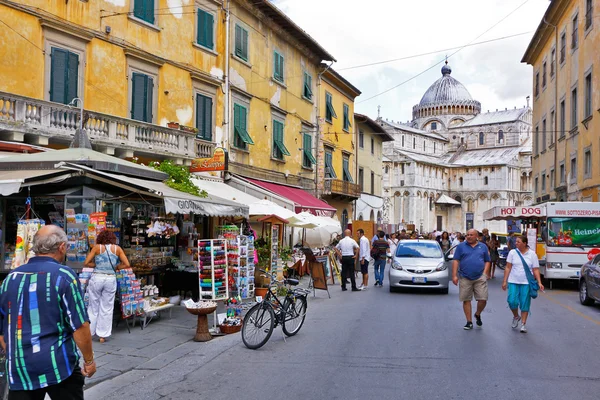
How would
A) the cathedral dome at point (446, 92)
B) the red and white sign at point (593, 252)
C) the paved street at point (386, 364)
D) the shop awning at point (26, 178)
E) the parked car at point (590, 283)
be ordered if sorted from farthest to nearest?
the cathedral dome at point (446, 92) < the red and white sign at point (593, 252) < the parked car at point (590, 283) < the shop awning at point (26, 178) < the paved street at point (386, 364)

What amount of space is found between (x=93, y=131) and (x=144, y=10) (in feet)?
15.7

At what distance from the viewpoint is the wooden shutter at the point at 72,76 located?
46.3ft

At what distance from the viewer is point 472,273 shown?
9.84m

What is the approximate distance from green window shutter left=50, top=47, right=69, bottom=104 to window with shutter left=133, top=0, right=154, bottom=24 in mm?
2968

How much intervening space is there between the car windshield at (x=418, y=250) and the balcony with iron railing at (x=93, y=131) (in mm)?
7079

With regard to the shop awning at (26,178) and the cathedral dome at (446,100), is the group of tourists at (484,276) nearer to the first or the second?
the shop awning at (26,178)

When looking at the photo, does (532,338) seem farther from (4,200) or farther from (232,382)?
→ (4,200)

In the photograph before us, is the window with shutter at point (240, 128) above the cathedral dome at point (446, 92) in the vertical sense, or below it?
below

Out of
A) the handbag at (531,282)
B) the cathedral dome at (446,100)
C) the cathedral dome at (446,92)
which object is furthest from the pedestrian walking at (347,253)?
the cathedral dome at (446,92)

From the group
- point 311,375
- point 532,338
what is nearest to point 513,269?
point 532,338

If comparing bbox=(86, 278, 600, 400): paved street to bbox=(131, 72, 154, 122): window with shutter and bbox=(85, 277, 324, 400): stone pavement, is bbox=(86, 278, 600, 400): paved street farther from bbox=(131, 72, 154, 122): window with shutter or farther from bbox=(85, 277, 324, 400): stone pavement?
bbox=(131, 72, 154, 122): window with shutter

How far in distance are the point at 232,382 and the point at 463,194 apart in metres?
98.1

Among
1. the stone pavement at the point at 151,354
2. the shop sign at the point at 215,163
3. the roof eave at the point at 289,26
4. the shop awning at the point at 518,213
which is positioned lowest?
the stone pavement at the point at 151,354

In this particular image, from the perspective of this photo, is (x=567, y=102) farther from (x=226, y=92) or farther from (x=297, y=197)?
(x=226, y=92)
